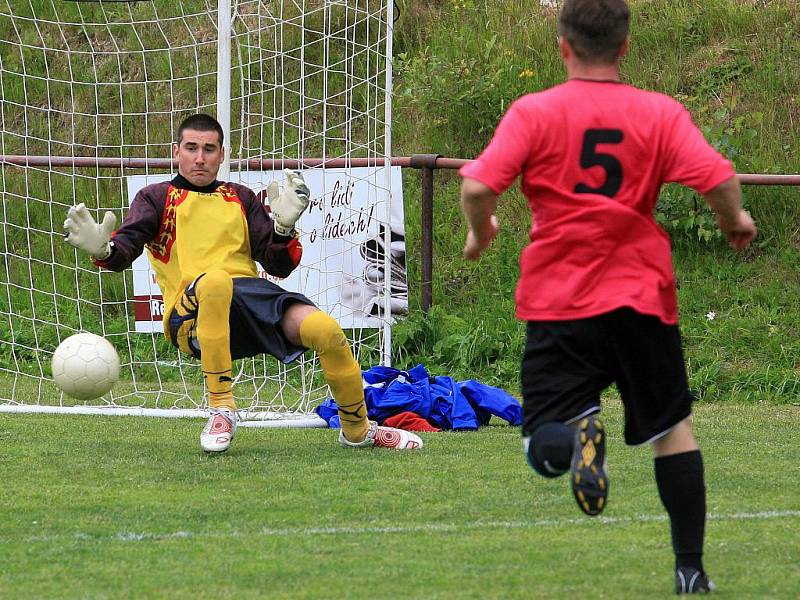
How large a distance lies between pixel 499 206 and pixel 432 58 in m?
1.71

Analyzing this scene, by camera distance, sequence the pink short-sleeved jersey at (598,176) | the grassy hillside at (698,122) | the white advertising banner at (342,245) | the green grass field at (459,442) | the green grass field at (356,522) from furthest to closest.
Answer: the grassy hillside at (698,122)
the white advertising banner at (342,245)
the green grass field at (459,442)
the green grass field at (356,522)
the pink short-sleeved jersey at (598,176)

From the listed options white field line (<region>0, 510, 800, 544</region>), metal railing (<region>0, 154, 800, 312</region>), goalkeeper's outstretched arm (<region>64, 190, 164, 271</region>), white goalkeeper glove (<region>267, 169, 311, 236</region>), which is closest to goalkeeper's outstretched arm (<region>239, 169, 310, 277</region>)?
white goalkeeper glove (<region>267, 169, 311, 236</region>)

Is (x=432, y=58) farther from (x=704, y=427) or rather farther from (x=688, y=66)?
(x=704, y=427)

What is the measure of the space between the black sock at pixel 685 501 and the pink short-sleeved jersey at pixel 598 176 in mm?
365

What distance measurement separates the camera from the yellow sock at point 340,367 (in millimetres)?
5578

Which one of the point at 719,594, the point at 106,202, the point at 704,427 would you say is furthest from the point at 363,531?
the point at 106,202

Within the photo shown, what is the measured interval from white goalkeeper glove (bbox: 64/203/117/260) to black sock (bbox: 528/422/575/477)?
9.04 feet

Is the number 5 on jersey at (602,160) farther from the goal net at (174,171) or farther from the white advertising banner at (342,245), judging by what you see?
the white advertising banner at (342,245)

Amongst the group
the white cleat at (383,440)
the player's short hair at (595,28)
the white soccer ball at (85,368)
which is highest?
the player's short hair at (595,28)

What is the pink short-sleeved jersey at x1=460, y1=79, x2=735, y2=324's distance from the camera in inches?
127

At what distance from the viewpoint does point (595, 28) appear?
3287mm

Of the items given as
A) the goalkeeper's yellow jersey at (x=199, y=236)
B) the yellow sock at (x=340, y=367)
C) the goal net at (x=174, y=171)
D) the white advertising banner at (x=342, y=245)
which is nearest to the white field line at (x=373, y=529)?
the yellow sock at (x=340, y=367)

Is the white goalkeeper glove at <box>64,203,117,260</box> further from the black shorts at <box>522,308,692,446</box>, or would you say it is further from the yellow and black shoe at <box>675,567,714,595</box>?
the yellow and black shoe at <box>675,567,714,595</box>

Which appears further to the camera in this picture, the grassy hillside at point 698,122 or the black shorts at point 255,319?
the grassy hillside at point 698,122
